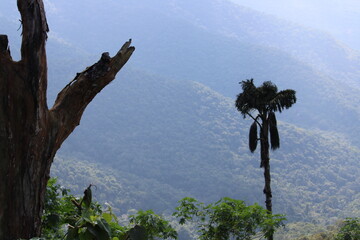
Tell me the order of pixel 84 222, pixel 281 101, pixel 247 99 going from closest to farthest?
pixel 84 222 → pixel 281 101 → pixel 247 99

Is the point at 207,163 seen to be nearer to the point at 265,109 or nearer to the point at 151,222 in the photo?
the point at 265,109

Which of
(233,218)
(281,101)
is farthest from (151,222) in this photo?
(281,101)

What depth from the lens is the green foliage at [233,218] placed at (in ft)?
27.5

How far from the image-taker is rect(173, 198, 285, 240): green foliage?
8367 mm

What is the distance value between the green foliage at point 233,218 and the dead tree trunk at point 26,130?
17.2 ft

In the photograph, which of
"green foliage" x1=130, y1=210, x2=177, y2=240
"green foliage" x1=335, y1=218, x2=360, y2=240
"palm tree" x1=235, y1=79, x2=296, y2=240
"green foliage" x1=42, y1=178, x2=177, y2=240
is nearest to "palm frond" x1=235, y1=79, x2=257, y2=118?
"palm tree" x1=235, y1=79, x2=296, y2=240

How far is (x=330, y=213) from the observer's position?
12525cm

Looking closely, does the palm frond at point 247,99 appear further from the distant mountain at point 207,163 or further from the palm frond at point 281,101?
the distant mountain at point 207,163

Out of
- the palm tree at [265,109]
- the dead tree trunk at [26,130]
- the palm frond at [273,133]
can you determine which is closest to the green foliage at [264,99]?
the palm tree at [265,109]

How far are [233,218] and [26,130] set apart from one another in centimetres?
585

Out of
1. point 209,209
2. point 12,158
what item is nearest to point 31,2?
point 12,158

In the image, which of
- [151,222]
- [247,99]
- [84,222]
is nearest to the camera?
[84,222]

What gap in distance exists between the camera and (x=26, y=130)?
3375mm

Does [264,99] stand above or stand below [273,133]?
above
